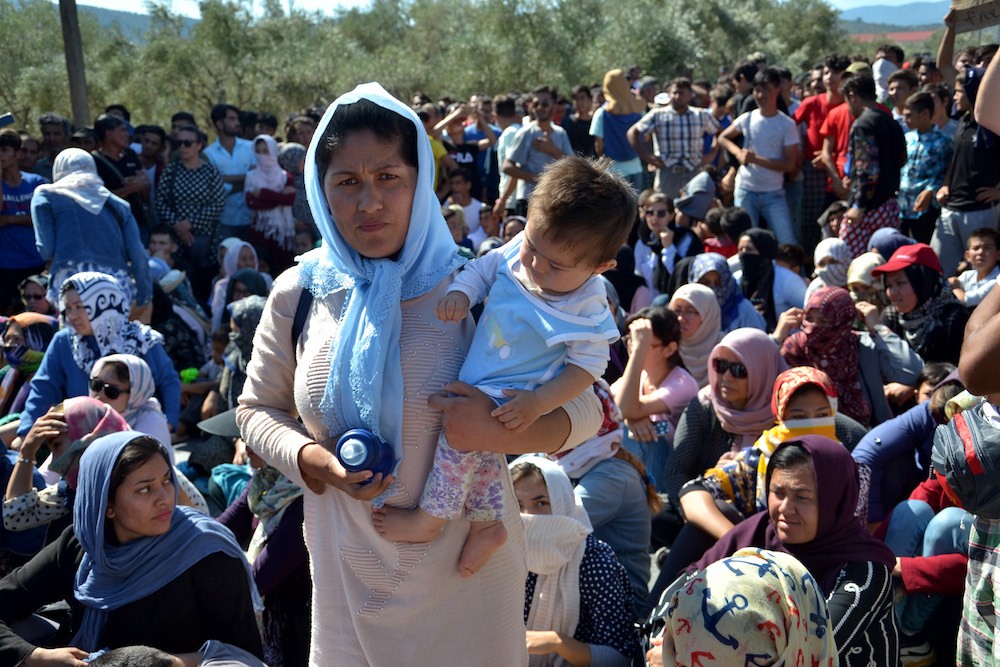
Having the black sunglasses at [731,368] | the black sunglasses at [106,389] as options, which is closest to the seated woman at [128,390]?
the black sunglasses at [106,389]

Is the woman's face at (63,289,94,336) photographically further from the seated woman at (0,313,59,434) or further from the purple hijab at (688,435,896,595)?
the purple hijab at (688,435,896,595)

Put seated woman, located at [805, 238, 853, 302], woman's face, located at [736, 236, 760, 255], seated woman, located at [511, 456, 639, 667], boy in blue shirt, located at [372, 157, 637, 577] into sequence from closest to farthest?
boy in blue shirt, located at [372, 157, 637, 577] → seated woman, located at [511, 456, 639, 667] → woman's face, located at [736, 236, 760, 255] → seated woman, located at [805, 238, 853, 302]

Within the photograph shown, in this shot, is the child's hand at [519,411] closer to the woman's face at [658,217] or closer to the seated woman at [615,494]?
the seated woman at [615,494]

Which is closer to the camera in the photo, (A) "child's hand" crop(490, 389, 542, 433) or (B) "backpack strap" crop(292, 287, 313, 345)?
(A) "child's hand" crop(490, 389, 542, 433)

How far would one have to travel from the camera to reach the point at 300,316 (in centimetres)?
204

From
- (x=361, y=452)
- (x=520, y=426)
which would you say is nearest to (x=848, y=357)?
(x=520, y=426)

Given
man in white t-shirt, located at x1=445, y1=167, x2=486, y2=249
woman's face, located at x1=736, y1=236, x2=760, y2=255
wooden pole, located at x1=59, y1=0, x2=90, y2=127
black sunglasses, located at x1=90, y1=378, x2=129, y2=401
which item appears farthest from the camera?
wooden pole, located at x1=59, y1=0, x2=90, y2=127

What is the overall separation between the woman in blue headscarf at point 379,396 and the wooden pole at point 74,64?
43.1 ft

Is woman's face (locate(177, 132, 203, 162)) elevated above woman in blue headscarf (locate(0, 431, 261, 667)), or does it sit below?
above

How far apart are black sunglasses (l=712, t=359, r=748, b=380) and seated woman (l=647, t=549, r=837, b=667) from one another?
2260 mm

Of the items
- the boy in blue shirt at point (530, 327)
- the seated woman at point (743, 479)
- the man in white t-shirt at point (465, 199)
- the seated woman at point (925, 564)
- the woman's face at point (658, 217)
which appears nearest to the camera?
the boy in blue shirt at point (530, 327)

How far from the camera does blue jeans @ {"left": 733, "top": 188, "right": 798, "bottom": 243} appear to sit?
9.00 meters

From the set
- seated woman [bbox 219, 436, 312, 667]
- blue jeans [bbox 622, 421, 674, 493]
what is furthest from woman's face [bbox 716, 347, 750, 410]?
seated woman [bbox 219, 436, 312, 667]

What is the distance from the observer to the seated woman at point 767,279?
273 inches
